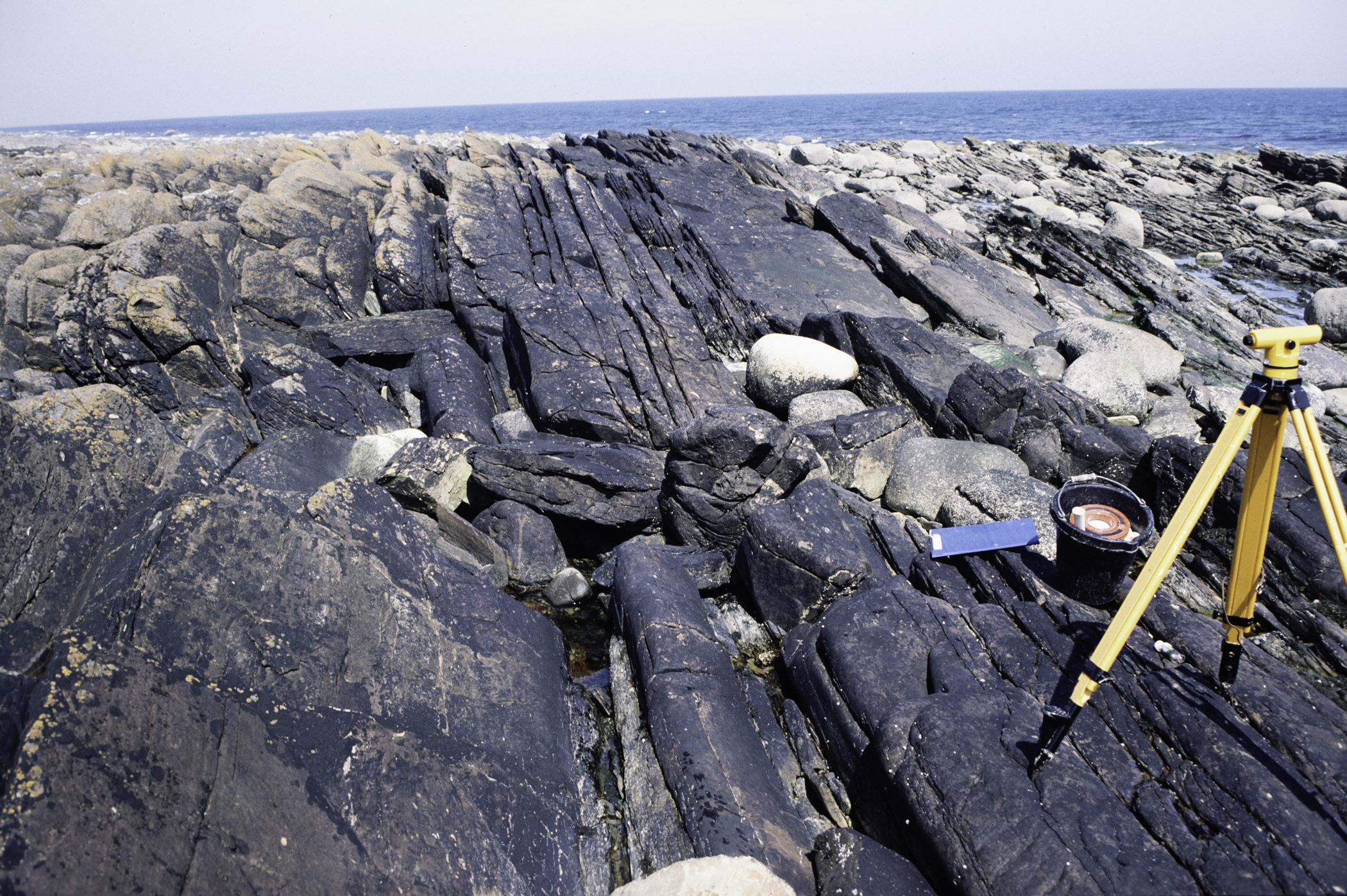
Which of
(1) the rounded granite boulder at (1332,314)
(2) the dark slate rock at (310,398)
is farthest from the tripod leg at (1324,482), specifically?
(1) the rounded granite boulder at (1332,314)

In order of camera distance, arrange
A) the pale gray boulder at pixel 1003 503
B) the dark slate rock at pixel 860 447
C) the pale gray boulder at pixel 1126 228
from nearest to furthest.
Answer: the pale gray boulder at pixel 1003 503, the dark slate rock at pixel 860 447, the pale gray boulder at pixel 1126 228

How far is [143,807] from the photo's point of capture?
2531 mm

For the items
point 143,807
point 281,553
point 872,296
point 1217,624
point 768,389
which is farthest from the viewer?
point 872,296

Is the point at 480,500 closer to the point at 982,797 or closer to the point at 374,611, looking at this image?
the point at 374,611

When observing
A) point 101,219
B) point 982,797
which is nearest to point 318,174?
point 101,219

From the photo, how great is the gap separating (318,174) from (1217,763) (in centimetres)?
1794

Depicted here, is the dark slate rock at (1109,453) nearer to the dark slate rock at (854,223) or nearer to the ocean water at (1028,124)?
the dark slate rock at (854,223)

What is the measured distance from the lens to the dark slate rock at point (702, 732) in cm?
359

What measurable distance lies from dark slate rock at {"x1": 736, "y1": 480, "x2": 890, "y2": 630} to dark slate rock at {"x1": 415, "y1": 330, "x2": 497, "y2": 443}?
3.70m

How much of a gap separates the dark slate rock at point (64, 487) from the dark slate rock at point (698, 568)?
127 inches

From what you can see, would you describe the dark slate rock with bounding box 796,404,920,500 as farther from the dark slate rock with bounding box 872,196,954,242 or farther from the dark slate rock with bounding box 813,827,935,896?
the dark slate rock with bounding box 872,196,954,242

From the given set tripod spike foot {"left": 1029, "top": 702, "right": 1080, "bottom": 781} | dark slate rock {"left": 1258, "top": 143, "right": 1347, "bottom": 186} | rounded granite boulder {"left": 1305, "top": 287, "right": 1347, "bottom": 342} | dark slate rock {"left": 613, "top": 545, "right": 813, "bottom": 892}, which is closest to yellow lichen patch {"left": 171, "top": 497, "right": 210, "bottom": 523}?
dark slate rock {"left": 613, "top": 545, "right": 813, "bottom": 892}

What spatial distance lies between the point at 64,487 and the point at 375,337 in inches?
269

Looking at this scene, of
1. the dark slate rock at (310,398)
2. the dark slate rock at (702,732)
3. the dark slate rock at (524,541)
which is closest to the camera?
the dark slate rock at (702,732)
